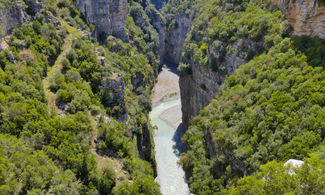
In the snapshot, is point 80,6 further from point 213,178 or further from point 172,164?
point 213,178

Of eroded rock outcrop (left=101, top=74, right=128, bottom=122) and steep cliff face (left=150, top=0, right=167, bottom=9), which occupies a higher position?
steep cliff face (left=150, top=0, right=167, bottom=9)

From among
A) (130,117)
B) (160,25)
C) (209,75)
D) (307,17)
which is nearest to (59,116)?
(130,117)

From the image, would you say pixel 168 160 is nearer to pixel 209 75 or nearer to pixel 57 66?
pixel 209 75

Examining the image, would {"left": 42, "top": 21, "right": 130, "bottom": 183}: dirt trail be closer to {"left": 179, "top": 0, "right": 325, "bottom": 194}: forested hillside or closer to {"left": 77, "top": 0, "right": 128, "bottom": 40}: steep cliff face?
{"left": 179, "top": 0, "right": 325, "bottom": 194}: forested hillside

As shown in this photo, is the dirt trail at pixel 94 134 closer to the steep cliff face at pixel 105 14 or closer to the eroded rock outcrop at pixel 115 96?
the eroded rock outcrop at pixel 115 96

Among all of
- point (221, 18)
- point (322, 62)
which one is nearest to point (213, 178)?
point (322, 62)

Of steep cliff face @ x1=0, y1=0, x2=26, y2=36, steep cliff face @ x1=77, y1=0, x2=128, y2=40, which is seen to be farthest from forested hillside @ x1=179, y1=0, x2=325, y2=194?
steep cliff face @ x1=0, y1=0, x2=26, y2=36

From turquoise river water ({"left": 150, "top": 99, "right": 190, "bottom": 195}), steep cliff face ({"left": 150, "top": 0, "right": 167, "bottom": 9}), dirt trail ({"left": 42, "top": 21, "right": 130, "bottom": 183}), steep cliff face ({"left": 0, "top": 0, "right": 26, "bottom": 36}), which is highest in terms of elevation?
steep cliff face ({"left": 150, "top": 0, "right": 167, "bottom": 9})
